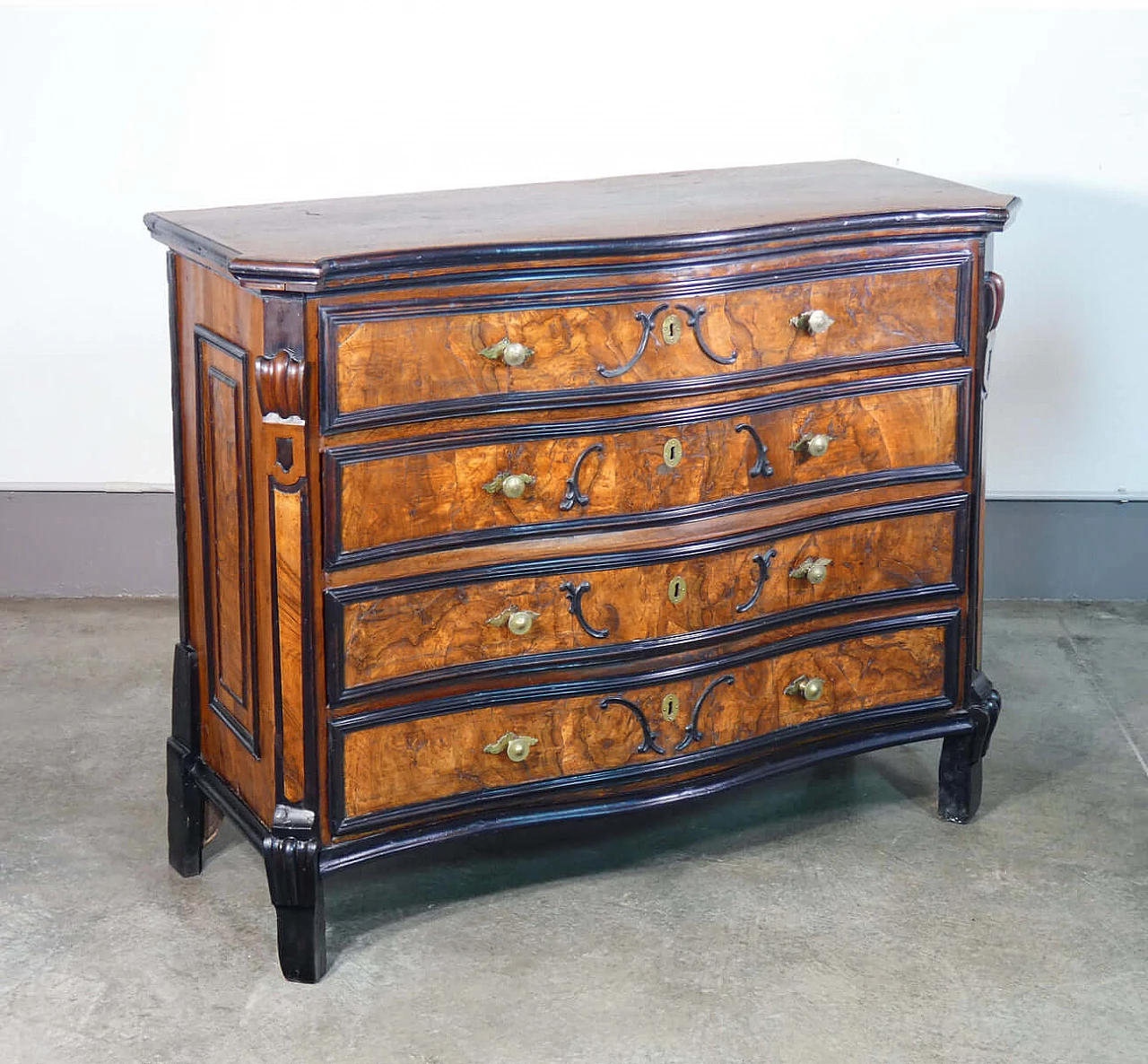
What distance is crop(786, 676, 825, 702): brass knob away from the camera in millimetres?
2957

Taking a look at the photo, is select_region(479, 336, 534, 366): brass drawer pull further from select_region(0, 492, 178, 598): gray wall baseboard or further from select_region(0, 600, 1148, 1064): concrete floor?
select_region(0, 492, 178, 598): gray wall baseboard

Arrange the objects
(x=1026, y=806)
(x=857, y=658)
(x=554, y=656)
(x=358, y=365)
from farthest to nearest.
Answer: (x=1026, y=806) → (x=857, y=658) → (x=554, y=656) → (x=358, y=365)

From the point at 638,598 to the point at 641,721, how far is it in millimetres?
223

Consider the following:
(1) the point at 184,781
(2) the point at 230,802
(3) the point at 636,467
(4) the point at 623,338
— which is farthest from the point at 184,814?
(4) the point at 623,338

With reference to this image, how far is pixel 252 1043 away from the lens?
2.54 m

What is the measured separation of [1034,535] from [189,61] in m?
2.47

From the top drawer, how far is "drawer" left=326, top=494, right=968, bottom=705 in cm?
28

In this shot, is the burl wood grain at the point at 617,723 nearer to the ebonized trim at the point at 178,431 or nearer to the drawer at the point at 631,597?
the drawer at the point at 631,597

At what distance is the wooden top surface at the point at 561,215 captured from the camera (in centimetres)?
247

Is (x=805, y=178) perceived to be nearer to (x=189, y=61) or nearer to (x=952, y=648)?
(x=952, y=648)

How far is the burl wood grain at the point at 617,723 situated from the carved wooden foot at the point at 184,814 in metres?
0.47

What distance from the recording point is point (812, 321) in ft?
8.96

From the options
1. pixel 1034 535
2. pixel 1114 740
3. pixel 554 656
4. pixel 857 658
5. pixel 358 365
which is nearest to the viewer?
pixel 358 365

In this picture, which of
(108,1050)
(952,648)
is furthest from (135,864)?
(952,648)
